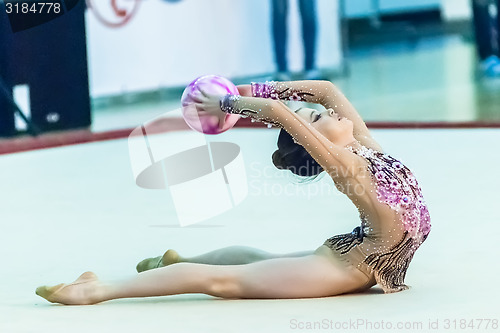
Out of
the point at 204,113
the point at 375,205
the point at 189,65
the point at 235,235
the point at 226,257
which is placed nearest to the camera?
the point at 375,205

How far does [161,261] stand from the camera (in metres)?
2.96

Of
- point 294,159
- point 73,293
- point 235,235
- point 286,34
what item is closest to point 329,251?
point 294,159

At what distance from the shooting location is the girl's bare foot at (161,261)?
2.93 meters

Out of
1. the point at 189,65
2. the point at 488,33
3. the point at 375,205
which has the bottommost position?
the point at 488,33

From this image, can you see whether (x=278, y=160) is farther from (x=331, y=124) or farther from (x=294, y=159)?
(x=331, y=124)

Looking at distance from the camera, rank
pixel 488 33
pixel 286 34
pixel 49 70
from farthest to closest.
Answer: pixel 488 33 < pixel 286 34 < pixel 49 70

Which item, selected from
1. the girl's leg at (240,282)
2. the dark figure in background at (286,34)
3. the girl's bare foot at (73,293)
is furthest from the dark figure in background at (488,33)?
the girl's bare foot at (73,293)

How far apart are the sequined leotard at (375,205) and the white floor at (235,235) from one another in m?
0.11

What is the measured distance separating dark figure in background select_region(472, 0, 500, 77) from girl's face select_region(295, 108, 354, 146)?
737 centimetres

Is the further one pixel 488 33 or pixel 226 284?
pixel 488 33

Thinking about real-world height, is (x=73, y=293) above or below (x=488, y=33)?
above

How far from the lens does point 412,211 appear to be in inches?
103

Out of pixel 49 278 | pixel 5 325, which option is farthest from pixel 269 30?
pixel 5 325

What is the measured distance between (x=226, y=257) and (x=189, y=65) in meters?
5.83
